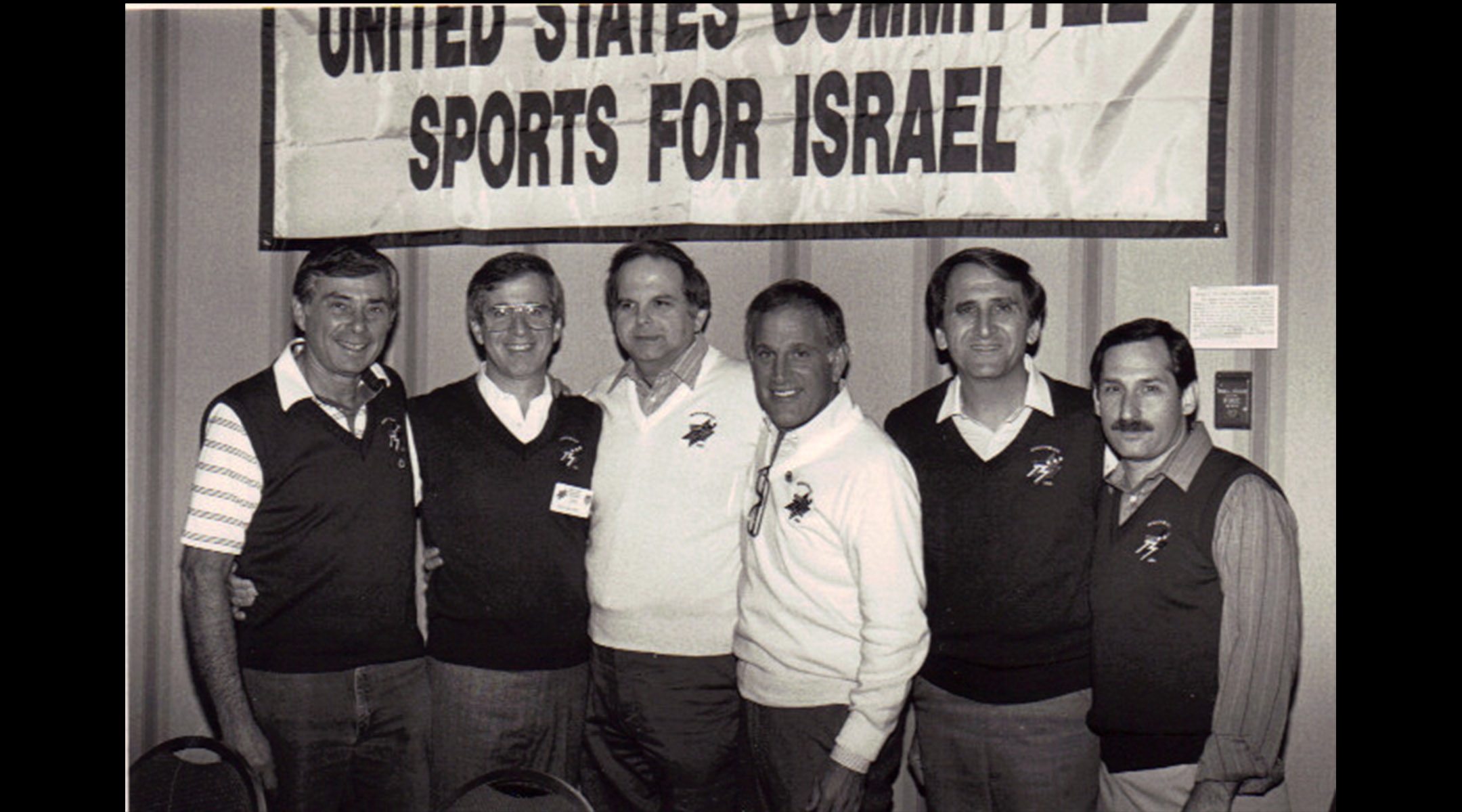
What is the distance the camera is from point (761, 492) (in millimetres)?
2520

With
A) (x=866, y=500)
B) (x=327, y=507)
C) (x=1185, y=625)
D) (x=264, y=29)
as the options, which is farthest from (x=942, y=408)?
(x=264, y=29)

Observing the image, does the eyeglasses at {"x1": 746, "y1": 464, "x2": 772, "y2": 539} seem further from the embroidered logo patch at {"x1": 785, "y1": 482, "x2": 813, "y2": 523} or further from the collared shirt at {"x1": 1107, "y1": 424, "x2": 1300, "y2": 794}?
the collared shirt at {"x1": 1107, "y1": 424, "x2": 1300, "y2": 794}

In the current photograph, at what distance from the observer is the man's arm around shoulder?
247cm

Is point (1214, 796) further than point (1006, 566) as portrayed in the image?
No

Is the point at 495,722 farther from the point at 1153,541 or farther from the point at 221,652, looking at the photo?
the point at 1153,541

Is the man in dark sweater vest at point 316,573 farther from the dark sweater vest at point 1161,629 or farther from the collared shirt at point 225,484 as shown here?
the dark sweater vest at point 1161,629

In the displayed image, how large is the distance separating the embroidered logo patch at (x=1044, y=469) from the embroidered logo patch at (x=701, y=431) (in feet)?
2.46

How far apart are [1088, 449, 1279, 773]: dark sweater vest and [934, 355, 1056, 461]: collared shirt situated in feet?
1.06

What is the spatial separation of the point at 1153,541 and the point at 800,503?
75 cm

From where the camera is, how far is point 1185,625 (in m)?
2.31

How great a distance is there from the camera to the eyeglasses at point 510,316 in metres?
2.75

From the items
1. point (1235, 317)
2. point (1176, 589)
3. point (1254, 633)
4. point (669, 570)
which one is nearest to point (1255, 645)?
point (1254, 633)

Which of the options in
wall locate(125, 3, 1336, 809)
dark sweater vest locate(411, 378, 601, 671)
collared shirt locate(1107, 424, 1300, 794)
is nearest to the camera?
collared shirt locate(1107, 424, 1300, 794)

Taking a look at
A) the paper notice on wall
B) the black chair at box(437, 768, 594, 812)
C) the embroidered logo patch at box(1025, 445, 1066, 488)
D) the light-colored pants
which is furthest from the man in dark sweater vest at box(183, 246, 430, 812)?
the paper notice on wall
